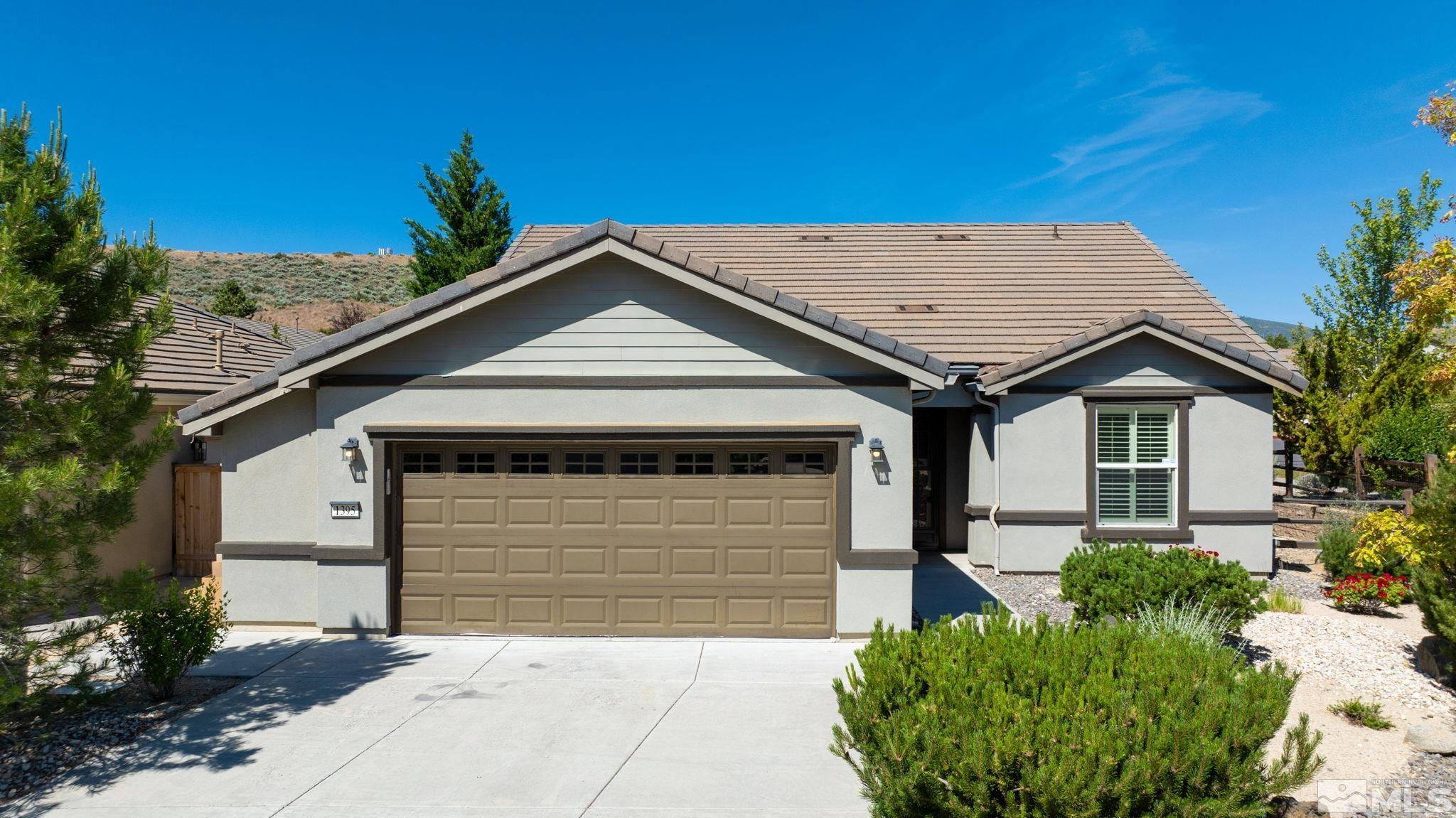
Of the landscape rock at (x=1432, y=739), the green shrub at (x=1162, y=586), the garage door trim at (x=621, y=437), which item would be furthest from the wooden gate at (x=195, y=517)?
the landscape rock at (x=1432, y=739)

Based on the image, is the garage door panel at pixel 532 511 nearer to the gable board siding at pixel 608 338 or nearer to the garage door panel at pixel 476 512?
the garage door panel at pixel 476 512

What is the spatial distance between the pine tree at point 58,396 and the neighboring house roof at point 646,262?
7.07ft

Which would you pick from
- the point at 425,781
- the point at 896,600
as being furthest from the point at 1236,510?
the point at 425,781

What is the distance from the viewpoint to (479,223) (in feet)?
93.1

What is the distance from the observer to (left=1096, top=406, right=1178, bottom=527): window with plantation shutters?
1109cm

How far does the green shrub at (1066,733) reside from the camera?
11.5ft

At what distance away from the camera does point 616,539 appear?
820 centimetres

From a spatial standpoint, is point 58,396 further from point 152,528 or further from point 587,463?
point 152,528

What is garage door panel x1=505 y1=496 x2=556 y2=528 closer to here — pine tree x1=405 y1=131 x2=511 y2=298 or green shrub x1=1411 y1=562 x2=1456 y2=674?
green shrub x1=1411 y1=562 x2=1456 y2=674

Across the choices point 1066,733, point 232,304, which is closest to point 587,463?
point 1066,733

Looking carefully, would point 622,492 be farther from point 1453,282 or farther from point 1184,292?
point 1184,292

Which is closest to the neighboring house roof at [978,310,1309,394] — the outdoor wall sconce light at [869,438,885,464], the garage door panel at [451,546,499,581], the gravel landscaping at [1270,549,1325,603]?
the gravel landscaping at [1270,549,1325,603]

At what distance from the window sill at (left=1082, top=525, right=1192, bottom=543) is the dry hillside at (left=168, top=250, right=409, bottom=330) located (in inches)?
1886

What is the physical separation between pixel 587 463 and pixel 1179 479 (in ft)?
29.2
